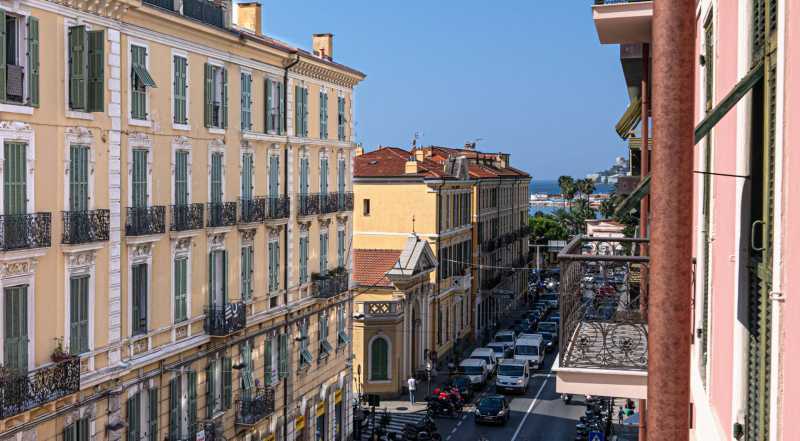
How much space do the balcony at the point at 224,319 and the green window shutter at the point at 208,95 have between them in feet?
17.1

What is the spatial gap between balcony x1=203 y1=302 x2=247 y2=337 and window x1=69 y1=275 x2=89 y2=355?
6206 mm

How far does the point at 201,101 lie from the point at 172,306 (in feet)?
18.9

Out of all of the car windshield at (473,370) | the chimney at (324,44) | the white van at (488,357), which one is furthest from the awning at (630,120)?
the white van at (488,357)

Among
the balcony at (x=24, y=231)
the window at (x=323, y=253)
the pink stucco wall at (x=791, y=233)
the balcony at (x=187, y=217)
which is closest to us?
the pink stucco wall at (x=791, y=233)

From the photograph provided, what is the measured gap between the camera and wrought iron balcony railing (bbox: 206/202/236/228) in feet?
90.6

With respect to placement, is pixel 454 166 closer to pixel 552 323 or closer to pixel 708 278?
pixel 552 323

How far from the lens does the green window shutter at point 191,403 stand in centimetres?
2662

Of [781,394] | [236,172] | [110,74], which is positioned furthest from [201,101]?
[781,394]

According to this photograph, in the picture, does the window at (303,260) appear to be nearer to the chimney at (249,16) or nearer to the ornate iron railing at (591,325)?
the chimney at (249,16)

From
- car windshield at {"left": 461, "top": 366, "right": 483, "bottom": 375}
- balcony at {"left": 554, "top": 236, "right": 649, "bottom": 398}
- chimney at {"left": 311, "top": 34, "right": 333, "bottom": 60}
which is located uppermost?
chimney at {"left": 311, "top": 34, "right": 333, "bottom": 60}

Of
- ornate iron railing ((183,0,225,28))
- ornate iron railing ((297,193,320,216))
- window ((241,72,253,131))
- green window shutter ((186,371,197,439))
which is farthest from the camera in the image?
ornate iron railing ((297,193,320,216))

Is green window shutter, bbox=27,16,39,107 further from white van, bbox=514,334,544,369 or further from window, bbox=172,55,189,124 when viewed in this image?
white van, bbox=514,334,544,369

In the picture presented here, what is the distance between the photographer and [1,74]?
61.0 feet

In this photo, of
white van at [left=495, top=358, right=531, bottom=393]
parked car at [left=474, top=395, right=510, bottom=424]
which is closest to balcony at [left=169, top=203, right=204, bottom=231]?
parked car at [left=474, top=395, right=510, bottom=424]
